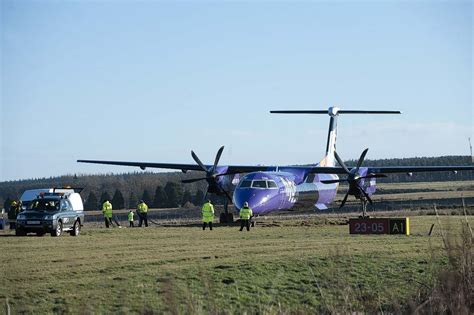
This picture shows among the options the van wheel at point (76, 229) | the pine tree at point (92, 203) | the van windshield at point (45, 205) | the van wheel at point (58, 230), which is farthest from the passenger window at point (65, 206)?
the pine tree at point (92, 203)

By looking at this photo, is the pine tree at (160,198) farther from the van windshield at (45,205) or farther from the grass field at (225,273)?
the grass field at (225,273)

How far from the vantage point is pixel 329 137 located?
62.1 metres

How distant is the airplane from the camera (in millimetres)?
42803

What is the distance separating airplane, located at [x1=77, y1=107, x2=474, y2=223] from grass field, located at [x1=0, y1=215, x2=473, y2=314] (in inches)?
420

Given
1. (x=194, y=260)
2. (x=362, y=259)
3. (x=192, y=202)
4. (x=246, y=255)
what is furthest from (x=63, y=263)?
(x=192, y=202)

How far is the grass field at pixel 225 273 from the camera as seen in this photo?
59.1 feet

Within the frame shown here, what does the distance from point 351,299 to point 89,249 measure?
43.1 feet

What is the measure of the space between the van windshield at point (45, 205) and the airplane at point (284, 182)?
1000 centimetres

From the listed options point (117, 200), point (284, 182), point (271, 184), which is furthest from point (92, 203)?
point (271, 184)

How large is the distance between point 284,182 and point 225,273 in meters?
23.9

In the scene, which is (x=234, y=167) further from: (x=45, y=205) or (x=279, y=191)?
(x=45, y=205)

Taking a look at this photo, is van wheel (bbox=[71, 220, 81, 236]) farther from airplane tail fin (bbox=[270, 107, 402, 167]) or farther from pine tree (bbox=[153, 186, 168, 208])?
pine tree (bbox=[153, 186, 168, 208])

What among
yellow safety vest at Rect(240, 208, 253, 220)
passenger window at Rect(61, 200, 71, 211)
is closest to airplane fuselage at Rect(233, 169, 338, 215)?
yellow safety vest at Rect(240, 208, 253, 220)

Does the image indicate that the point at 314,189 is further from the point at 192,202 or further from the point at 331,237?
the point at 192,202
